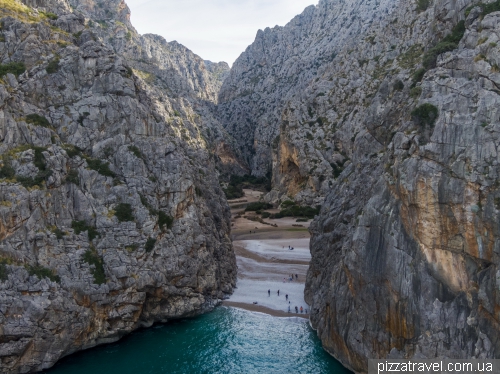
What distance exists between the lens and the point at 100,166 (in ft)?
125

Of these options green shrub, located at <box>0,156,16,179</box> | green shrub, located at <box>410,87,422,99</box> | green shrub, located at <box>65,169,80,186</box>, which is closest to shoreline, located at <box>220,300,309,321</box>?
green shrub, located at <box>65,169,80,186</box>

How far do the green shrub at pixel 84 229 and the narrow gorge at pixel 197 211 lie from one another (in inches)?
7.1

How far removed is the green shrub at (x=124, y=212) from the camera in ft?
123

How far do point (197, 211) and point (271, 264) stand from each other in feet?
62.8

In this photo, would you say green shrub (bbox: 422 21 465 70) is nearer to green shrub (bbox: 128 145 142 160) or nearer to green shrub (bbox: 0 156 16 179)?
green shrub (bbox: 128 145 142 160)

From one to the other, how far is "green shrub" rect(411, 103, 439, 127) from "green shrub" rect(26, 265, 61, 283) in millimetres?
29079

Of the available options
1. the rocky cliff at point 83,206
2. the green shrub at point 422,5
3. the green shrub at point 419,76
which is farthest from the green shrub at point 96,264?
the green shrub at point 422,5

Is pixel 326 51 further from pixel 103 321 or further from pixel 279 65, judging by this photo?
pixel 103 321

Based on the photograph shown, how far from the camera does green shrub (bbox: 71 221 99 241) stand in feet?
116

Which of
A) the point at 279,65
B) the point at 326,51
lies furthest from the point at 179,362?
the point at 279,65

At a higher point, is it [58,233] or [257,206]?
[58,233]

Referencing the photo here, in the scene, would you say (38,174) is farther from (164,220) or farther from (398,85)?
(398,85)

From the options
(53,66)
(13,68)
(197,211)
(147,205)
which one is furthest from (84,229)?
(13,68)

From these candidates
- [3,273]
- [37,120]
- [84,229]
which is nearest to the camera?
[3,273]
